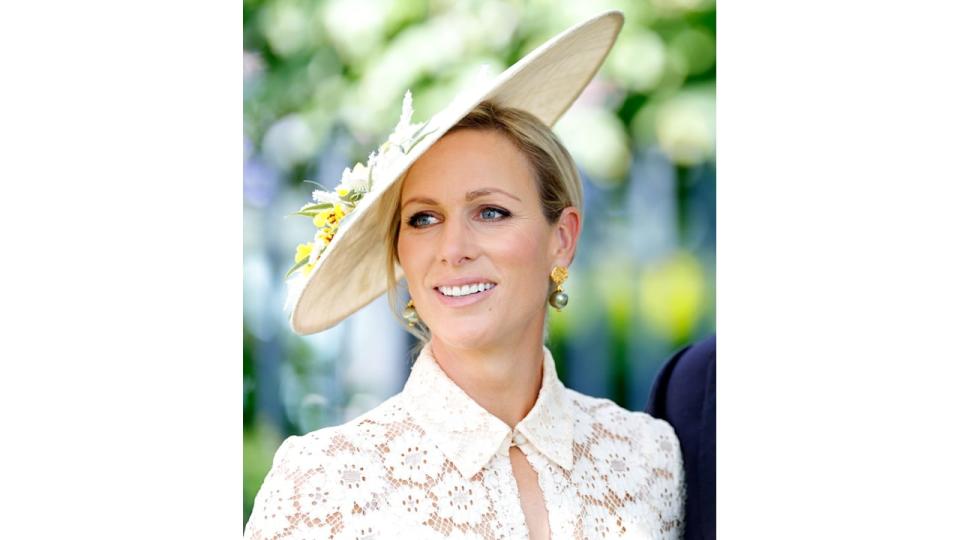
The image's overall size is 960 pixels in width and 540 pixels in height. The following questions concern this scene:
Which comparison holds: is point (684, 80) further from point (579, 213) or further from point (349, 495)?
point (349, 495)

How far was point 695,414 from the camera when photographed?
101 inches

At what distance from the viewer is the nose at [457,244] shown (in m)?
2.17

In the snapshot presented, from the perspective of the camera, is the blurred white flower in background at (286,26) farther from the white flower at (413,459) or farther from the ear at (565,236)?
the white flower at (413,459)

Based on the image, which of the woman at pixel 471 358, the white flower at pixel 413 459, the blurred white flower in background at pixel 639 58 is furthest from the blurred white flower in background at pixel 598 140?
the white flower at pixel 413 459

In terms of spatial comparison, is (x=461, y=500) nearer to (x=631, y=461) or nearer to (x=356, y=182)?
(x=631, y=461)

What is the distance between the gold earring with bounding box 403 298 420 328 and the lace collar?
0.28 feet

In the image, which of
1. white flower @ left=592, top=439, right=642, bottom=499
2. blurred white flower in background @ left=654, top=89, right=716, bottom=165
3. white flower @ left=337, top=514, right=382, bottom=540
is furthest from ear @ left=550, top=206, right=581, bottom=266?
white flower @ left=337, top=514, right=382, bottom=540

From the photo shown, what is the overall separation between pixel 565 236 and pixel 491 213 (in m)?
0.22

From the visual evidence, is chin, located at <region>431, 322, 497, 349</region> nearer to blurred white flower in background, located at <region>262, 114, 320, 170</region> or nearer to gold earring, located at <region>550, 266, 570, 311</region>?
gold earring, located at <region>550, 266, 570, 311</region>

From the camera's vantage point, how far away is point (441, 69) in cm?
290

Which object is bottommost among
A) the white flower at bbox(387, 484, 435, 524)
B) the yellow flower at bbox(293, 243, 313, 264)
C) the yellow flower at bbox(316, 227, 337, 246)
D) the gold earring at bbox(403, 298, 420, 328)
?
the white flower at bbox(387, 484, 435, 524)

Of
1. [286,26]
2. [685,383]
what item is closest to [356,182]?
[286,26]

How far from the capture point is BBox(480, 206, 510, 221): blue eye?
2230mm
